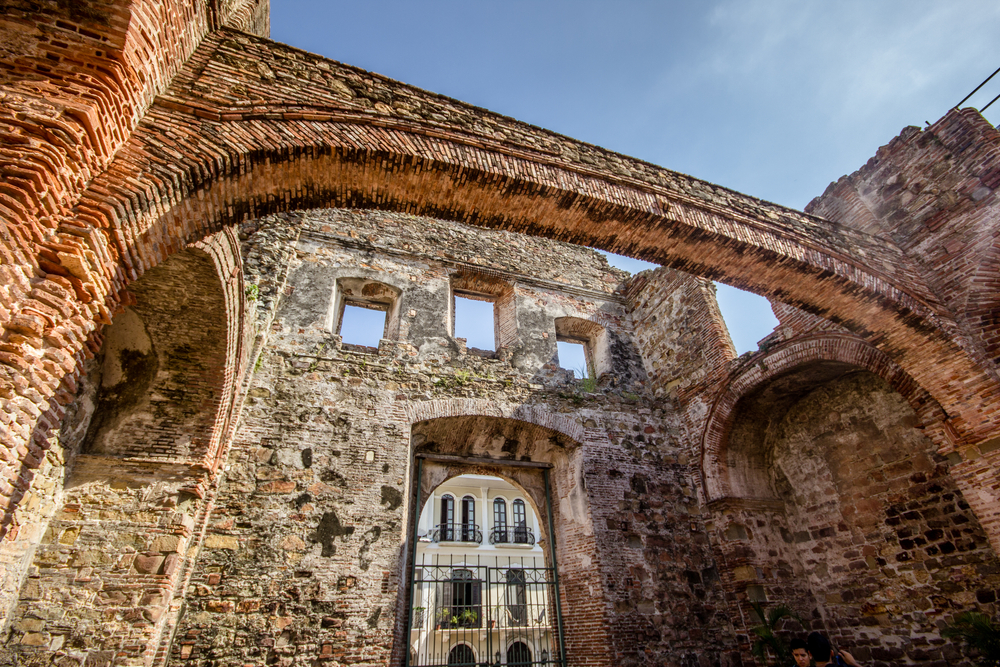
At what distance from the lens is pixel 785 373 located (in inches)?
284

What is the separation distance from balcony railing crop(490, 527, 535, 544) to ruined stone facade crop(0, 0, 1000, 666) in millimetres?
9888

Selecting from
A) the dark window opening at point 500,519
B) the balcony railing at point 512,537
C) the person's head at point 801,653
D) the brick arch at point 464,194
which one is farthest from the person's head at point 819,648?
the dark window opening at point 500,519

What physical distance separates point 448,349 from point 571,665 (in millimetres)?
4676

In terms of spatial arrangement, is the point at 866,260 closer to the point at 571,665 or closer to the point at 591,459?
the point at 591,459

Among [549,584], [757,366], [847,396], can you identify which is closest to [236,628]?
[549,584]

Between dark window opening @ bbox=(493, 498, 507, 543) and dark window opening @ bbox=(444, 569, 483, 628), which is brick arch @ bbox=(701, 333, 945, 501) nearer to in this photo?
dark window opening @ bbox=(444, 569, 483, 628)

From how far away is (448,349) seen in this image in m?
7.86

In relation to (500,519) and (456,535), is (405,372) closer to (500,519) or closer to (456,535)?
(456,535)

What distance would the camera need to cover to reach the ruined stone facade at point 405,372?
9.11 feet

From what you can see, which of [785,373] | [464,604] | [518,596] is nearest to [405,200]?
[464,604]

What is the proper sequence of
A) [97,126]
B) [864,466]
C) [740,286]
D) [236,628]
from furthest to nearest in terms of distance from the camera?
[864,466] → [740,286] → [236,628] → [97,126]

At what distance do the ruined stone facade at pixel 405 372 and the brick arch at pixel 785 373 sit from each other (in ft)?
0.16

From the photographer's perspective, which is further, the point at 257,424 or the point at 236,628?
the point at 257,424

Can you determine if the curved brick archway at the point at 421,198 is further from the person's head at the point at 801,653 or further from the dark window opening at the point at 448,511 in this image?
the dark window opening at the point at 448,511
